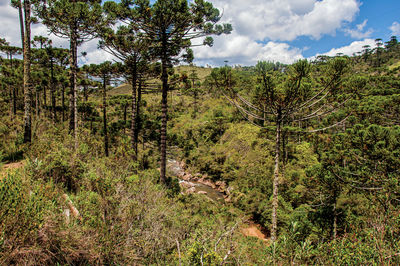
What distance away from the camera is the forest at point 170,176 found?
338 cm

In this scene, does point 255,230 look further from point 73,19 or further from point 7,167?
point 73,19

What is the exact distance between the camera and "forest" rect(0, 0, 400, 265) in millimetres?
3383

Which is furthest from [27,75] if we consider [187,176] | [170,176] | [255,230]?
[187,176]

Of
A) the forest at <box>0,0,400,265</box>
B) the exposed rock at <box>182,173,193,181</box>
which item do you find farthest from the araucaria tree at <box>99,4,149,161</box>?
the exposed rock at <box>182,173,193,181</box>

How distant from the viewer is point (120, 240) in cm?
368

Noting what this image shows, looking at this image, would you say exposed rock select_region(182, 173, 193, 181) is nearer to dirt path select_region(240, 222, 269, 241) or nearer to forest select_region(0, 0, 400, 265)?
forest select_region(0, 0, 400, 265)

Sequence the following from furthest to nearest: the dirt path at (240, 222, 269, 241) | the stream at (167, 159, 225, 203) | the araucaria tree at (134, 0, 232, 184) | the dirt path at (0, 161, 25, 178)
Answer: the stream at (167, 159, 225, 203) < the dirt path at (240, 222, 269, 241) < the araucaria tree at (134, 0, 232, 184) < the dirt path at (0, 161, 25, 178)

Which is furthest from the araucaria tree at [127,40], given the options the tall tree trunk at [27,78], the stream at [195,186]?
the stream at [195,186]

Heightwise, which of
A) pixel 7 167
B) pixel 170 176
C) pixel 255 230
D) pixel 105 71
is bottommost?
pixel 255 230

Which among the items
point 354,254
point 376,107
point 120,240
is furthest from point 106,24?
point 376,107

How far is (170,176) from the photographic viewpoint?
13719 millimetres

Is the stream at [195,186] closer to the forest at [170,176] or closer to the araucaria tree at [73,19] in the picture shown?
the forest at [170,176]

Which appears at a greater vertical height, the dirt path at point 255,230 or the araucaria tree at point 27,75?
the araucaria tree at point 27,75

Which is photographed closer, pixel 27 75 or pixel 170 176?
pixel 27 75
